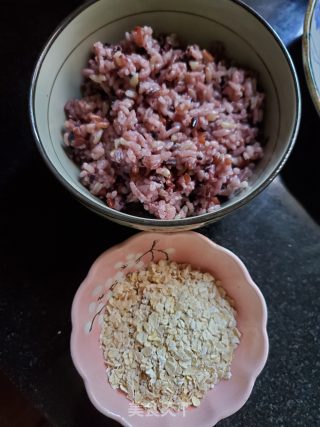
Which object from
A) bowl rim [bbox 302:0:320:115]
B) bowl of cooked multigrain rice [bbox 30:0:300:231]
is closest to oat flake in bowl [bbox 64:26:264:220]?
bowl of cooked multigrain rice [bbox 30:0:300:231]

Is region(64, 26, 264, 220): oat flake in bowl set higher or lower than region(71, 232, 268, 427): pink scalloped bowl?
higher

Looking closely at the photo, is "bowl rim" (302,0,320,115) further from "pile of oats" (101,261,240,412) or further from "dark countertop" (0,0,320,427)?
"pile of oats" (101,261,240,412)

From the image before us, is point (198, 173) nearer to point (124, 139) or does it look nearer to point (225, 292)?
point (124, 139)

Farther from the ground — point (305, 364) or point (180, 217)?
point (180, 217)

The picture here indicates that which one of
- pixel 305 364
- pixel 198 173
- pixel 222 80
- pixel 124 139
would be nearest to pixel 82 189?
pixel 124 139

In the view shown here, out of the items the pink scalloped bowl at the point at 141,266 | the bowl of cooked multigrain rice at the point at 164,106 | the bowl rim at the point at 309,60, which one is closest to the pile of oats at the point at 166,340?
the pink scalloped bowl at the point at 141,266

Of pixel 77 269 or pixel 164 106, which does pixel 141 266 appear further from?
pixel 164 106

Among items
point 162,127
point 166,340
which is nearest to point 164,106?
point 162,127
